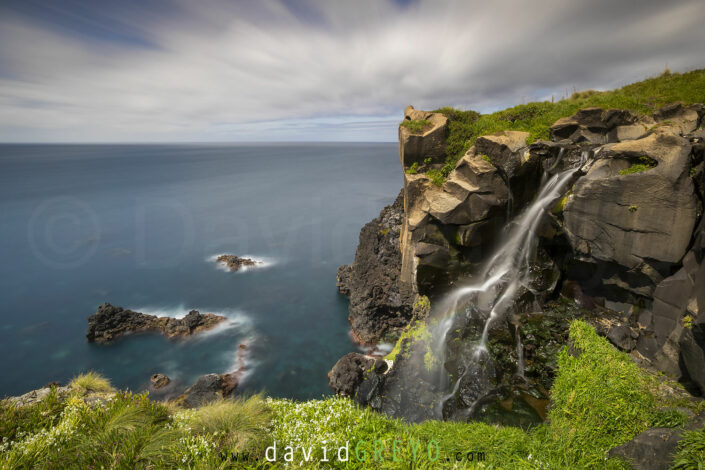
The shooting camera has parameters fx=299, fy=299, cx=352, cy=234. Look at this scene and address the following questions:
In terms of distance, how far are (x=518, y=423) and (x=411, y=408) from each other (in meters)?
5.08

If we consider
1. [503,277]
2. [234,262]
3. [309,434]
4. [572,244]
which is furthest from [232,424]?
[234,262]

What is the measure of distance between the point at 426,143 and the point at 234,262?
34.7 m

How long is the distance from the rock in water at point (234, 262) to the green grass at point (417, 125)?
108 feet

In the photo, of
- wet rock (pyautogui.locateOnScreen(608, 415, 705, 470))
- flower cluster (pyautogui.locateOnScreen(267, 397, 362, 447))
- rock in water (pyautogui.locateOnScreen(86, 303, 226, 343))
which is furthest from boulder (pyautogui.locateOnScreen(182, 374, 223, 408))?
wet rock (pyautogui.locateOnScreen(608, 415, 705, 470))

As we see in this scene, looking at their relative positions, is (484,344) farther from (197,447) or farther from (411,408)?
(197,447)

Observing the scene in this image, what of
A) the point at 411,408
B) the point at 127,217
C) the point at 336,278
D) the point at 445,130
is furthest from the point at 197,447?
the point at 127,217

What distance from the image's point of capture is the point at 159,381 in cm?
2333

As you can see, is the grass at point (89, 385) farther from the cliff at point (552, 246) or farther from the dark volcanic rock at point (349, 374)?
the dark volcanic rock at point (349, 374)

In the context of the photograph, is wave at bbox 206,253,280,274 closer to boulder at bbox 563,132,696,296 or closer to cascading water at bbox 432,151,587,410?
cascading water at bbox 432,151,587,410

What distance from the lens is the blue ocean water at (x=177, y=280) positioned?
25.8 m

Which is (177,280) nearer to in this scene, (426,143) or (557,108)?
(426,143)

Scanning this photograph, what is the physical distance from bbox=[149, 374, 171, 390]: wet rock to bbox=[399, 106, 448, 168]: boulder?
Answer: 968 inches

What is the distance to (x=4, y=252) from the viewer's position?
47.8 metres

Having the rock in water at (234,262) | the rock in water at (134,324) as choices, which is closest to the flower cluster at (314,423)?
the rock in water at (134,324)
